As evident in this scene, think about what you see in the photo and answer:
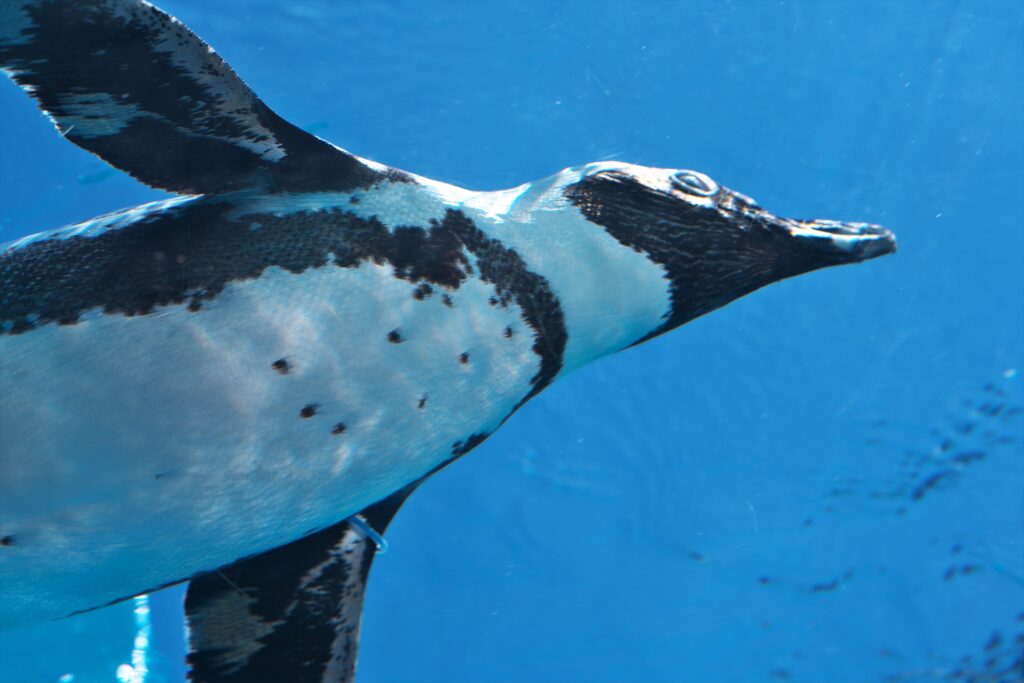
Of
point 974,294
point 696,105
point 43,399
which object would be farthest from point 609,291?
point 974,294

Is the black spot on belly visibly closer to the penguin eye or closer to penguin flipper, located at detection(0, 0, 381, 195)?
penguin flipper, located at detection(0, 0, 381, 195)

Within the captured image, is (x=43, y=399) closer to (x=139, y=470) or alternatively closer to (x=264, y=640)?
(x=139, y=470)

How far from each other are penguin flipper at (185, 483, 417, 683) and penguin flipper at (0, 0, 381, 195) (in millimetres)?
1288

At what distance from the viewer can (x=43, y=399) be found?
2.23 m

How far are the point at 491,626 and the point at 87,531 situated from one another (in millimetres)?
12111

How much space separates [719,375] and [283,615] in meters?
7.43

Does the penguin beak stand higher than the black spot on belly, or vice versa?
the black spot on belly

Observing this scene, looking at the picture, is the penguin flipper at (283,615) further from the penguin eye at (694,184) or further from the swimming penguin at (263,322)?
the penguin eye at (694,184)

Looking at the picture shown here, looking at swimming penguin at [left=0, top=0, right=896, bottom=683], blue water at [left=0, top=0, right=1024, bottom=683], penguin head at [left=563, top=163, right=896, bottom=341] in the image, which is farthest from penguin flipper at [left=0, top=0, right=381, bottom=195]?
blue water at [left=0, top=0, right=1024, bottom=683]

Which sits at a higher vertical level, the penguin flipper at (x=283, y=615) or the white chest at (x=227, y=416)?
the white chest at (x=227, y=416)

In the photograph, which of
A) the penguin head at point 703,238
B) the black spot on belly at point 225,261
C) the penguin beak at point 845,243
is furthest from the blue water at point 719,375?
the black spot on belly at point 225,261

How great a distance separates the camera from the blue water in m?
7.39

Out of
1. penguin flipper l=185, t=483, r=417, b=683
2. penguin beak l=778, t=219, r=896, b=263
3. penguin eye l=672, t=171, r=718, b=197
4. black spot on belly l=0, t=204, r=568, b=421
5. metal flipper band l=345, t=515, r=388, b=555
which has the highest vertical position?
penguin eye l=672, t=171, r=718, b=197

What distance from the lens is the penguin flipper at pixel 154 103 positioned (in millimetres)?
2436
